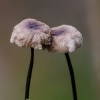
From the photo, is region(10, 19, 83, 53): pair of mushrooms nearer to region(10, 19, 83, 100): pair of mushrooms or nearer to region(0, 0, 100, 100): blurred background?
region(10, 19, 83, 100): pair of mushrooms

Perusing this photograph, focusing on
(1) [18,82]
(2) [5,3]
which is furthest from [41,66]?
(2) [5,3]

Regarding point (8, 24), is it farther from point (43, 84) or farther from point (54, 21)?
point (43, 84)

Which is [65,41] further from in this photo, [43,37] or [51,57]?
[51,57]

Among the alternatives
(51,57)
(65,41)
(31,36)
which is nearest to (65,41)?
(65,41)

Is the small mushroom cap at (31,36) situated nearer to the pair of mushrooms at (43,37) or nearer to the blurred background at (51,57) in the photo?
the pair of mushrooms at (43,37)

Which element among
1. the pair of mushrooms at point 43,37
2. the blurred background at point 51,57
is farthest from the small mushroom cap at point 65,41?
the blurred background at point 51,57

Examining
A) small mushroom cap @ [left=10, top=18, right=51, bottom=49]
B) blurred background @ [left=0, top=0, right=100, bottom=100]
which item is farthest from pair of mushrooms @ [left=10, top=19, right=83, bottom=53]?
blurred background @ [left=0, top=0, right=100, bottom=100]

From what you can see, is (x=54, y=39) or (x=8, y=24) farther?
(x=8, y=24)
